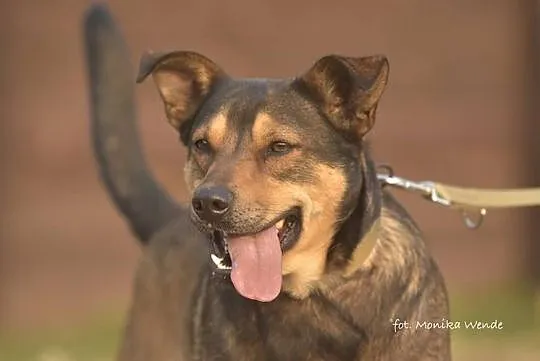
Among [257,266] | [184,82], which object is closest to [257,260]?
[257,266]

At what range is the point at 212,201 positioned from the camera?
3.88 metres

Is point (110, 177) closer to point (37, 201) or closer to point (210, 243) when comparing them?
point (210, 243)

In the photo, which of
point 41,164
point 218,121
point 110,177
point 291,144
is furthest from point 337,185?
point 41,164

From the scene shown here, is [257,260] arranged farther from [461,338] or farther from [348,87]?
[461,338]

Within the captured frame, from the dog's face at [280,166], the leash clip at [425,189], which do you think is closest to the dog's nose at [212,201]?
the dog's face at [280,166]

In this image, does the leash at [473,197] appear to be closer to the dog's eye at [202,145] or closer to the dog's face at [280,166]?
the dog's face at [280,166]

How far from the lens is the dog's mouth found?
4047 millimetres

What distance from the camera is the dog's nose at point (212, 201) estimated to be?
3.88 metres

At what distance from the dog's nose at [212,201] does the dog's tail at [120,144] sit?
5.39 feet

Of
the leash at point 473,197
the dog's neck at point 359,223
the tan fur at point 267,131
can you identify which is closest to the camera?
the tan fur at point 267,131

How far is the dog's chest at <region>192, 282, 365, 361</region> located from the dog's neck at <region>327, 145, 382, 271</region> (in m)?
0.17

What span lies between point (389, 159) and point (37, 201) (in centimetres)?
273

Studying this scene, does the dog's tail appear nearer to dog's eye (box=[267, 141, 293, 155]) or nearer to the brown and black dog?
the brown and black dog

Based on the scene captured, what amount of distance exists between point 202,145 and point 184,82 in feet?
1.37
